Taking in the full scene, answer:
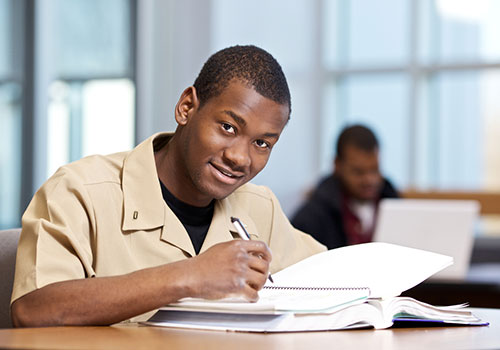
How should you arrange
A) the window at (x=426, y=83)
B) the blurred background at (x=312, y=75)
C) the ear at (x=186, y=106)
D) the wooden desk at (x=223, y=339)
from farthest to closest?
1. the window at (x=426, y=83)
2. the blurred background at (x=312, y=75)
3. the ear at (x=186, y=106)
4. the wooden desk at (x=223, y=339)

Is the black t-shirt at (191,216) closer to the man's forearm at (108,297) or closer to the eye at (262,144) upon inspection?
the eye at (262,144)

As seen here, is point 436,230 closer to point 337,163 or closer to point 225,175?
point 337,163

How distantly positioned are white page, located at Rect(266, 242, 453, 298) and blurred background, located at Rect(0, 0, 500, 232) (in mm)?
3081

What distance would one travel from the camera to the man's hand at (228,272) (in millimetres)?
1111

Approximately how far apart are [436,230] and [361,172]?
108 cm

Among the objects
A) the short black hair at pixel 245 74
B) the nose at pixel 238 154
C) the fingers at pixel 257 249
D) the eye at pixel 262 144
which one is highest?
the short black hair at pixel 245 74

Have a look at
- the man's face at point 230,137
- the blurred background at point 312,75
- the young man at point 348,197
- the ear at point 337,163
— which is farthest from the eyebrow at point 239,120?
the blurred background at point 312,75

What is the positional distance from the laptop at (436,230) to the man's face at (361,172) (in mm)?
981

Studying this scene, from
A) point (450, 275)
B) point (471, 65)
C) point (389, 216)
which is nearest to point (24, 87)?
point (389, 216)

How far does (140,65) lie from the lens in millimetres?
5031

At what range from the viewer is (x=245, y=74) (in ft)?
4.67

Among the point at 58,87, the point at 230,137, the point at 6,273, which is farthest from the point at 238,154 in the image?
the point at 58,87

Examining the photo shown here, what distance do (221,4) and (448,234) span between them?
312cm

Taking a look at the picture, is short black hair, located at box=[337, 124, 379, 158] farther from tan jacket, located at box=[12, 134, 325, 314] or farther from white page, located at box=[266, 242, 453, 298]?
white page, located at box=[266, 242, 453, 298]
